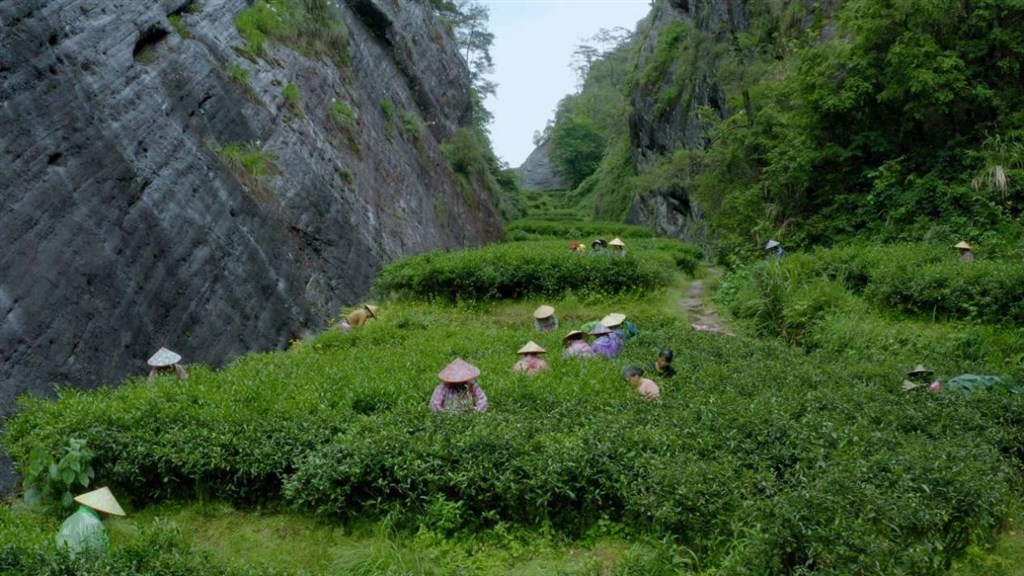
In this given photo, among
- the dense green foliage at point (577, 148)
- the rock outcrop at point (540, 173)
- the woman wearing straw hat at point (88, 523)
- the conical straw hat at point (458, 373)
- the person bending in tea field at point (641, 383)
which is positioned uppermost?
the conical straw hat at point (458, 373)

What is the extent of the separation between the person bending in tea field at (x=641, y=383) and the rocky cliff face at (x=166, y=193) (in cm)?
620

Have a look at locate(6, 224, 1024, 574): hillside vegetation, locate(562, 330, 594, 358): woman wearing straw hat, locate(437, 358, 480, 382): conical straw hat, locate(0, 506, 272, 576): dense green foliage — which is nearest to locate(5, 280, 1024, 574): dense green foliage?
locate(6, 224, 1024, 574): hillside vegetation

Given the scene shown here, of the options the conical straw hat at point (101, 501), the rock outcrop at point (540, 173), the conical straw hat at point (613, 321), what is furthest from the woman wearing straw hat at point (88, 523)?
the rock outcrop at point (540, 173)

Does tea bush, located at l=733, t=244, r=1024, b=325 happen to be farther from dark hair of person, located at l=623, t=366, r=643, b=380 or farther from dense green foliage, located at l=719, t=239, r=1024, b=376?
dark hair of person, located at l=623, t=366, r=643, b=380

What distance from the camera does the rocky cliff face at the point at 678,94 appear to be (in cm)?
2622

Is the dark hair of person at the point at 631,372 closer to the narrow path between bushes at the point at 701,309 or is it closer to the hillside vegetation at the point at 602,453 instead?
the hillside vegetation at the point at 602,453

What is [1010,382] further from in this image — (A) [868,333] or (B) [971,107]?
(B) [971,107]

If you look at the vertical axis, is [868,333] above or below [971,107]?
below

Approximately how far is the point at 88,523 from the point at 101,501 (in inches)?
14.7

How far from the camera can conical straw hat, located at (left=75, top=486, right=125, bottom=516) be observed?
5.93m

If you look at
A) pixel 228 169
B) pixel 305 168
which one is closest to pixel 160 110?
pixel 228 169

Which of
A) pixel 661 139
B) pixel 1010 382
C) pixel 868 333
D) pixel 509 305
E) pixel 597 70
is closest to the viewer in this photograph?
pixel 1010 382

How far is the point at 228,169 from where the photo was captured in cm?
1356

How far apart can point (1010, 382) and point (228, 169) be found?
1189 centimetres
